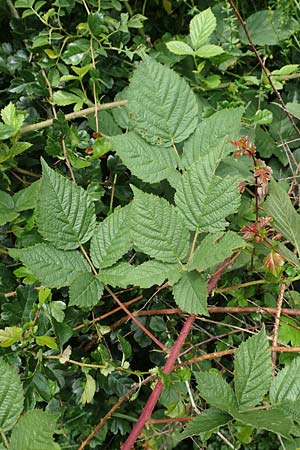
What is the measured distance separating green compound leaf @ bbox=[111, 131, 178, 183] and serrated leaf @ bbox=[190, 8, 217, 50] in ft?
0.99

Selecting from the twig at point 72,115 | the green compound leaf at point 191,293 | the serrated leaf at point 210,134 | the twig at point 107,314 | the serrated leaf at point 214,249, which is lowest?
the twig at point 107,314

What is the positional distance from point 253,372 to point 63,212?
13.1 inches

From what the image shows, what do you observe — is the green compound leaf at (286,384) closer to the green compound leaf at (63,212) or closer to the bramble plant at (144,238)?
the bramble plant at (144,238)

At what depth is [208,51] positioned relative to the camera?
3.46ft

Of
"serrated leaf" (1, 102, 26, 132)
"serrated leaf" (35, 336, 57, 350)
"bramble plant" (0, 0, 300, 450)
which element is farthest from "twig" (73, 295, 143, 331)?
"serrated leaf" (1, 102, 26, 132)

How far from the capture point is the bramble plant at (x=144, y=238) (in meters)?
0.70

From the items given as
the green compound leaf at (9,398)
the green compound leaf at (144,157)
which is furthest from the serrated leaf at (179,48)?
the green compound leaf at (9,398)

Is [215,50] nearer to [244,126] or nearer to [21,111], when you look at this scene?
[244,126]

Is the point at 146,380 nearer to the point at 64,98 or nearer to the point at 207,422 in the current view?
the point at 207,422

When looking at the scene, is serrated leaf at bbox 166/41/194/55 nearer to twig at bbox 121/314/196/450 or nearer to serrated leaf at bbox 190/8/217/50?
serrated leaf at bbox 190/8/217/50

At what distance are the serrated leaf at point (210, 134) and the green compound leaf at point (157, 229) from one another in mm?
170

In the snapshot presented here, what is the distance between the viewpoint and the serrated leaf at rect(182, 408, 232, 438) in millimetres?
635

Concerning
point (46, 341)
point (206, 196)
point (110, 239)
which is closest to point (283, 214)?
point (206, 196)

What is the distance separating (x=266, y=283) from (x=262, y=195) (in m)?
0.20
